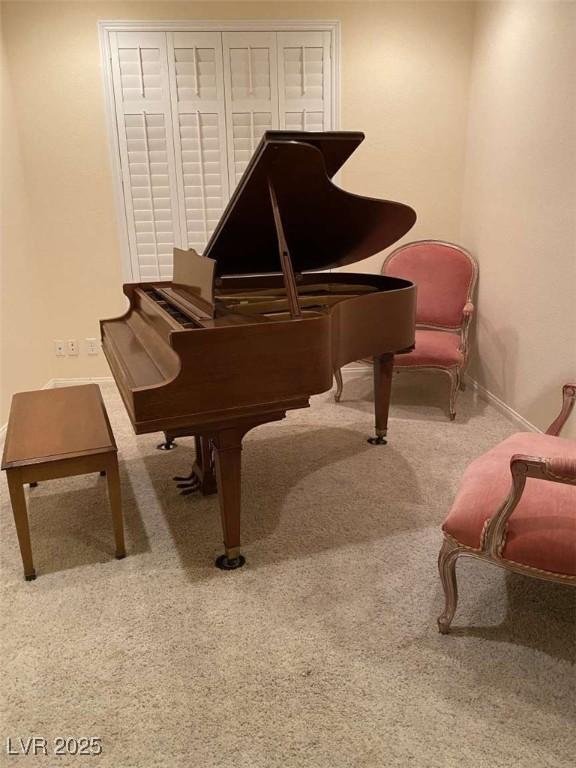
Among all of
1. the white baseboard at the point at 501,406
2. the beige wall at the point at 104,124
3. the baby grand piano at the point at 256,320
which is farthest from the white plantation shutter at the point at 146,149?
the white baseboard at the point at 501,406

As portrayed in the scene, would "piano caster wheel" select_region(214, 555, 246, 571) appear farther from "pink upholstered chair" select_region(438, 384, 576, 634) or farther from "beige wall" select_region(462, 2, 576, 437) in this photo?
"beige wall" select_region(462, 2, 576, 437)

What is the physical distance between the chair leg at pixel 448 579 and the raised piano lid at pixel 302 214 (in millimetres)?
1378

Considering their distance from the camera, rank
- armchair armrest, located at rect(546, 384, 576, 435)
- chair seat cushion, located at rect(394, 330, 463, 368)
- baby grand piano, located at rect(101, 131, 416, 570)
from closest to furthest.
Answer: baby grand piano, located at rect(101, 131, 416, 570)
armchair armrest, located at rect(546, 384, 576, 435)
chair seat cushion, located at rect(394, 330, 463, 368)

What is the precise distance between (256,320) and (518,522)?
111 cm

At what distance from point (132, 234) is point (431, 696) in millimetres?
3687

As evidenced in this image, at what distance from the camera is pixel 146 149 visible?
4117 millimetres

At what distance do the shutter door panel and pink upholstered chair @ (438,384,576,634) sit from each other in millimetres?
3174

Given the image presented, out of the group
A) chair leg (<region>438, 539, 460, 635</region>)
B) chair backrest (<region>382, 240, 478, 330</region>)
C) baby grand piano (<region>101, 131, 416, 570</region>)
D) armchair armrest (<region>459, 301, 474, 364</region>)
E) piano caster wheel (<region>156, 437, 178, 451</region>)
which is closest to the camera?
chair leg (<region>438, 539, 460, 635</region>)

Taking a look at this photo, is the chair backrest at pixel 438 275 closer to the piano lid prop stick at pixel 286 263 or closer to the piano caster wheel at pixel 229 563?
the piano lid prop stick at pixel 286 263

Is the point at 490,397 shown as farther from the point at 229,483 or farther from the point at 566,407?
the point at 229,483

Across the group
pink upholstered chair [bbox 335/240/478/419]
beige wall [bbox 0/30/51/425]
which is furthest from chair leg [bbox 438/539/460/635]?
beige wall [bbox 0/30/51/425]

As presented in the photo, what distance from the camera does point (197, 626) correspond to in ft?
6.28

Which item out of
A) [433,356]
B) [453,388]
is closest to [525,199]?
[433,356]

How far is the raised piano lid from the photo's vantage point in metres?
2.00
